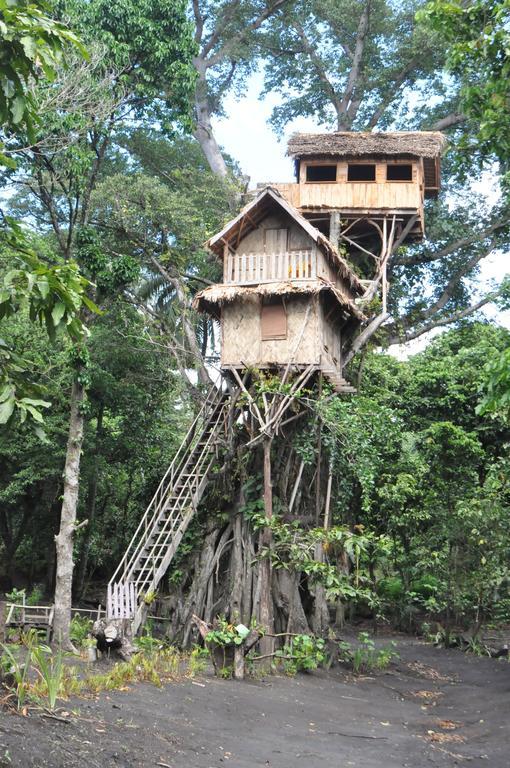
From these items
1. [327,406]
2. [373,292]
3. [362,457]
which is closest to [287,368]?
[327,406]

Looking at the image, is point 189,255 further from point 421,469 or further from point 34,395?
point 34,395

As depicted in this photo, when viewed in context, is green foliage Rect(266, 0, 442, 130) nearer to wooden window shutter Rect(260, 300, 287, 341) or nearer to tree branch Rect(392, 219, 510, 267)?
tree branch Rect(392, 219, 510, 267)

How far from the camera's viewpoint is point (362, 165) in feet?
79.8

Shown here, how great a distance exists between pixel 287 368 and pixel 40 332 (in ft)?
24.1

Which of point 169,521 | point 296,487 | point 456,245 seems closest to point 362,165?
point 456,245

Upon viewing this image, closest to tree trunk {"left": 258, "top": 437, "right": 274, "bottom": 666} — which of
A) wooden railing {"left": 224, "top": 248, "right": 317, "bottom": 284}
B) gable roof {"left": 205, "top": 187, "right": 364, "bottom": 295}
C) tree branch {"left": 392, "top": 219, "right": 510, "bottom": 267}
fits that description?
wooden railing {"left": 224, "top": 248, "right": 317, "bottom": 284}

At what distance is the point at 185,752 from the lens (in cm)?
831

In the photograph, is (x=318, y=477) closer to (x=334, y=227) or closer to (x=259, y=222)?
(x=259, y=222)

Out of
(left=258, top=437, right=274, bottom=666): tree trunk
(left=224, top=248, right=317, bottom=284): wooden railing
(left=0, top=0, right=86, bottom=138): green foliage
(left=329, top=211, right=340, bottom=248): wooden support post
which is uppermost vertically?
(left=329, top=211, right=340, bottom=248): wooden support post

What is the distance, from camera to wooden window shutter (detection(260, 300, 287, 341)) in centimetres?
1798

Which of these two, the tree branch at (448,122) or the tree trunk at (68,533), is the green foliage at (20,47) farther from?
the tree branch at (448,122)

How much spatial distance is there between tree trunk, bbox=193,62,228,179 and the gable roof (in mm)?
13864

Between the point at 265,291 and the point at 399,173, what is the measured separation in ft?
29.7

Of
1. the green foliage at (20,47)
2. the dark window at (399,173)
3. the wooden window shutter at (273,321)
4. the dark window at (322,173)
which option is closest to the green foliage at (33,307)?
the green foliage at (20,47)
